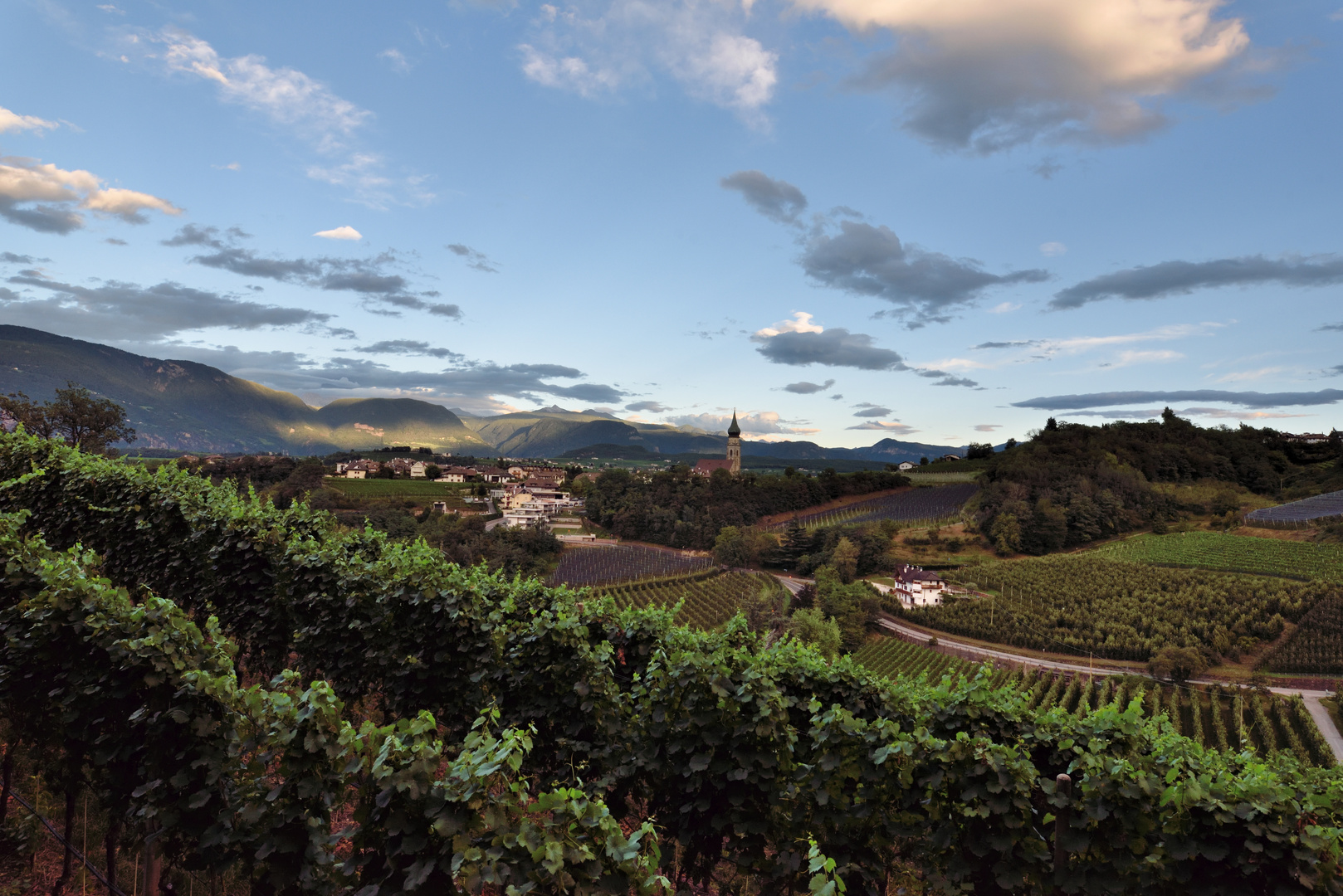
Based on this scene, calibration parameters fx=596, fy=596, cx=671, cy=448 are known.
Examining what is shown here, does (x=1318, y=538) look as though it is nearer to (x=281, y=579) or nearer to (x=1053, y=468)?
(x=1053, y=468)

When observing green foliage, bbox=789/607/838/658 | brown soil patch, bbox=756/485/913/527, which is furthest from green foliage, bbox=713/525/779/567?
green foliage, bbox=789/607/838/658

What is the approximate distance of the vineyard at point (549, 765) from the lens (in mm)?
3891

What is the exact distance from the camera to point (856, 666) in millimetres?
7316

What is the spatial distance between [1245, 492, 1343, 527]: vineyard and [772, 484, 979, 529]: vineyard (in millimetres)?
34011

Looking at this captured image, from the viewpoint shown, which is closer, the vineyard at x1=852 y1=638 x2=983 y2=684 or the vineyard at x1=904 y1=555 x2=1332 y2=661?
the vineyard at x1=904 y1=555 x2=1332 y2=661

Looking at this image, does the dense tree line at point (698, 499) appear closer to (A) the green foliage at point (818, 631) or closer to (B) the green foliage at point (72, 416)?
(A) the green foliage at point (818, 631)

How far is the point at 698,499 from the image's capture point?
329 feet

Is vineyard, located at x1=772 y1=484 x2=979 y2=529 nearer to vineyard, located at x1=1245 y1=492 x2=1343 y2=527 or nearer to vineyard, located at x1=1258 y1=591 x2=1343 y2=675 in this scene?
vineyard, located at x1=1245 y1=492 x2=1343 y2=527

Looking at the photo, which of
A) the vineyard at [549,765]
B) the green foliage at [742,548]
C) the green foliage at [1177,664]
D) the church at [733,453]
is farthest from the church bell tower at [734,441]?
the vineyard at [549,765]

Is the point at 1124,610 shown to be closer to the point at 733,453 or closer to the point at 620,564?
the point at 620,564

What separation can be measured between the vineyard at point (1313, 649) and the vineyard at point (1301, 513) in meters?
32.6

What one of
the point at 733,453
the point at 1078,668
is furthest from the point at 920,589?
the point at 733,453

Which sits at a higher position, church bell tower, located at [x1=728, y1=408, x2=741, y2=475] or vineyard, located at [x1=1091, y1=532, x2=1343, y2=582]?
church bell tower, located at [x1=728, y1=408, x2=741, y2=475]

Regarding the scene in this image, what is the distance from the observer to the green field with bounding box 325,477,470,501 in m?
81.4
